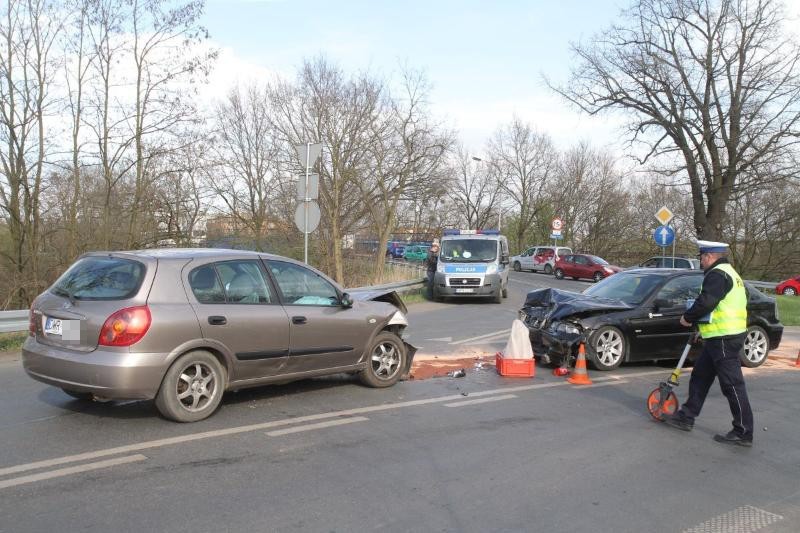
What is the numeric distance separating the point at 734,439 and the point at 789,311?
1624 cm

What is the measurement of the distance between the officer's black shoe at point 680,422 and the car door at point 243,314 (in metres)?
3.74

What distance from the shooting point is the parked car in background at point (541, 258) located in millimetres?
41438

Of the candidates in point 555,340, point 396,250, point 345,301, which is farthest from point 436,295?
point 396,250

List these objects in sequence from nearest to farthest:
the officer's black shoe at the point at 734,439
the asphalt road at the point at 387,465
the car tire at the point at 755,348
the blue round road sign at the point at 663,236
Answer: the asphalt road at the point at 387,465 < the officer's black shoe at the point at 734,439 < the car tire at the point at 755,348 < the blue round road sign at the point at 663,236

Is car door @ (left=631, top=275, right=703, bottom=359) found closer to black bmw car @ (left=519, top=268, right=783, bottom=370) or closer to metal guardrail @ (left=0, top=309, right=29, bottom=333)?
black bmw car @ (left=519, top=268, right=783, bottom=370)

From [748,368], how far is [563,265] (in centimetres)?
2692

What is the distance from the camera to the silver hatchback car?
5.11 m

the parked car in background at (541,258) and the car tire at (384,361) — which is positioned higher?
the parked car in background at (541,258)

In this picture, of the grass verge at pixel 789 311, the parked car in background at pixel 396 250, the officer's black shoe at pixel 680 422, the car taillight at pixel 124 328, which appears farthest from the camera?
the parked car in background at pixel 396 250

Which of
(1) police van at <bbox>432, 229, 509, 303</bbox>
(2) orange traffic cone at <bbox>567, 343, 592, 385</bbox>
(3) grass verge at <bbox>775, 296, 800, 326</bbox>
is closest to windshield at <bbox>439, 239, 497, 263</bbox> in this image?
(1) police van at <bbox>432, 229, 509, 303</bbox>

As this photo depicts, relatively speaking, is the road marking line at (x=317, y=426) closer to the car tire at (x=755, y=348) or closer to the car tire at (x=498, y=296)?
the car tire at (x=755, y=348)

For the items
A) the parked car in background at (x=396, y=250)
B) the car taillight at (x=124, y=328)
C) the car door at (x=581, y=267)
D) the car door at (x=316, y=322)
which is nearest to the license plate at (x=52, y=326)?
the car taillight at (x=124, y=328)

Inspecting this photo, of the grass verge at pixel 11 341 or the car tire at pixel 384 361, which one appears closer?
the car tire at pixel 384 361

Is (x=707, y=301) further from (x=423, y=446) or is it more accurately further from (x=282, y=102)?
(x=282, y=102)
